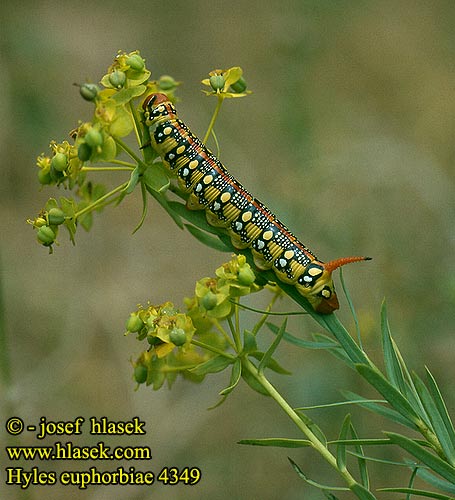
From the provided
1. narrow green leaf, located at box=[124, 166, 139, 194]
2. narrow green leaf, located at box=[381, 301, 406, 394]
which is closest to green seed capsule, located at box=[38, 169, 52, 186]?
narrow green leaf, located at box=[124, 166, 139, 194]

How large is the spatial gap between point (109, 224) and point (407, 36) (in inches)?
118

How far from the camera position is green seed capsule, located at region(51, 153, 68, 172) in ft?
4.33

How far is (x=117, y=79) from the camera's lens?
133 cm

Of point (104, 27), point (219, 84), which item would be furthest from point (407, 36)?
point (219, 84)

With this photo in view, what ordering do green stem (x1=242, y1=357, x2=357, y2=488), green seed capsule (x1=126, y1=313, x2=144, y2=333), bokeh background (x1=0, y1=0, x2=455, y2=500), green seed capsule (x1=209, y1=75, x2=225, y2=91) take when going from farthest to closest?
1. bokeh background (x1=0, y1=0, x2=455, y2=500)
2. green seed capsule (x1=209, y1=75, x2=225, y2=91)
3. green seed capsule (x1=126, y1=313, x2=144, y2=333)
4. green stem (x1=242, y1=357, x2=357, y2=488)

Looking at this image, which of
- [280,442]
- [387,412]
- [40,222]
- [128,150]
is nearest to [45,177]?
[40,222]

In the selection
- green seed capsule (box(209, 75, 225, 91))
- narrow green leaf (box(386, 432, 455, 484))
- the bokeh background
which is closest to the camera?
narrow green leaf (box(386, 432, 455, 484))

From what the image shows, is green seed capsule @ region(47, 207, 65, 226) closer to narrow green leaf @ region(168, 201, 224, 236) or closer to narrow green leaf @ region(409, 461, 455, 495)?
narrow green leaf @ region(168, 201, 224, 236)

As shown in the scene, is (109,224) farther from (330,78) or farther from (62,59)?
(330,78)

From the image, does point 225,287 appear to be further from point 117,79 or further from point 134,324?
point 117,79

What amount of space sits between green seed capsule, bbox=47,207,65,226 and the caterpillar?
21 cm

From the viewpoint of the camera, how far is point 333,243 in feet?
9.12

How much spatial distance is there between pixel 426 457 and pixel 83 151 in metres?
0.72

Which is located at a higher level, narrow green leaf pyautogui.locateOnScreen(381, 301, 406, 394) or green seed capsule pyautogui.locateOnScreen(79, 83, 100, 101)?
green seed capsule pyautogui.locateOnScreen(79, 83, 100, 101)
